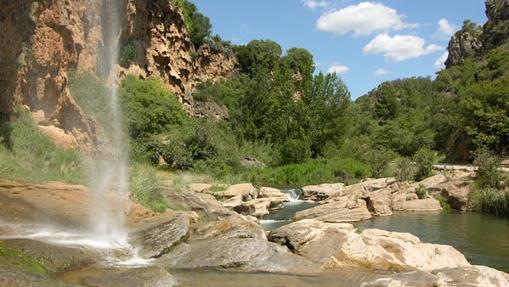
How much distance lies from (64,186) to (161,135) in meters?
24.4

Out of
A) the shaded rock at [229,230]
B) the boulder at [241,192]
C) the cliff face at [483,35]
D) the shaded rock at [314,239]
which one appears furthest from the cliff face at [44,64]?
the cliff face at [483,35]

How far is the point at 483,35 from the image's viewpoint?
93.7m

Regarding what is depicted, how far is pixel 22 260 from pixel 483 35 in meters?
97.6

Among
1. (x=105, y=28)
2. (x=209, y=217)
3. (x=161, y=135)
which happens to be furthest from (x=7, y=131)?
(x=161, y=135)

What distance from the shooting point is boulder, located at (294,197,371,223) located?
904 inches

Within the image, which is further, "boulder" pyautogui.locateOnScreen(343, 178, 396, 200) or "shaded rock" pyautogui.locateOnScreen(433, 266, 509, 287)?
"boulder" pyautogui.locateOnScreen(343, 178, 396, 200)

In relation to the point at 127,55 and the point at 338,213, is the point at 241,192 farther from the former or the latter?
the point at 127,55

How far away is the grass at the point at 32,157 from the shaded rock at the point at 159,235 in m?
5.18

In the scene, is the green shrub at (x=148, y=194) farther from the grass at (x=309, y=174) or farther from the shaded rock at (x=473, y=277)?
the grass at (x=309, y=174)

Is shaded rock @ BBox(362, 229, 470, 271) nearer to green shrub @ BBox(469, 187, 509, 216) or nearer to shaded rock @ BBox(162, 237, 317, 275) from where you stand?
shaded rock @ BBox(162, 237, 317, 275)

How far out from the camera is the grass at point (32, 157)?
16.2 metres

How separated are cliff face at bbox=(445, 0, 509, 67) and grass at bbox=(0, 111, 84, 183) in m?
77.9

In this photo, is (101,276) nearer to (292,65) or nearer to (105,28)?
(105,28)

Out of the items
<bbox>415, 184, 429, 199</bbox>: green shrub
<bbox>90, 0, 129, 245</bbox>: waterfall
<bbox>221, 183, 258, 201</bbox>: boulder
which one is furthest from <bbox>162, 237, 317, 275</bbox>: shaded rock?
<bbox>415, 184, 429, 199</bbox>: green shrub
